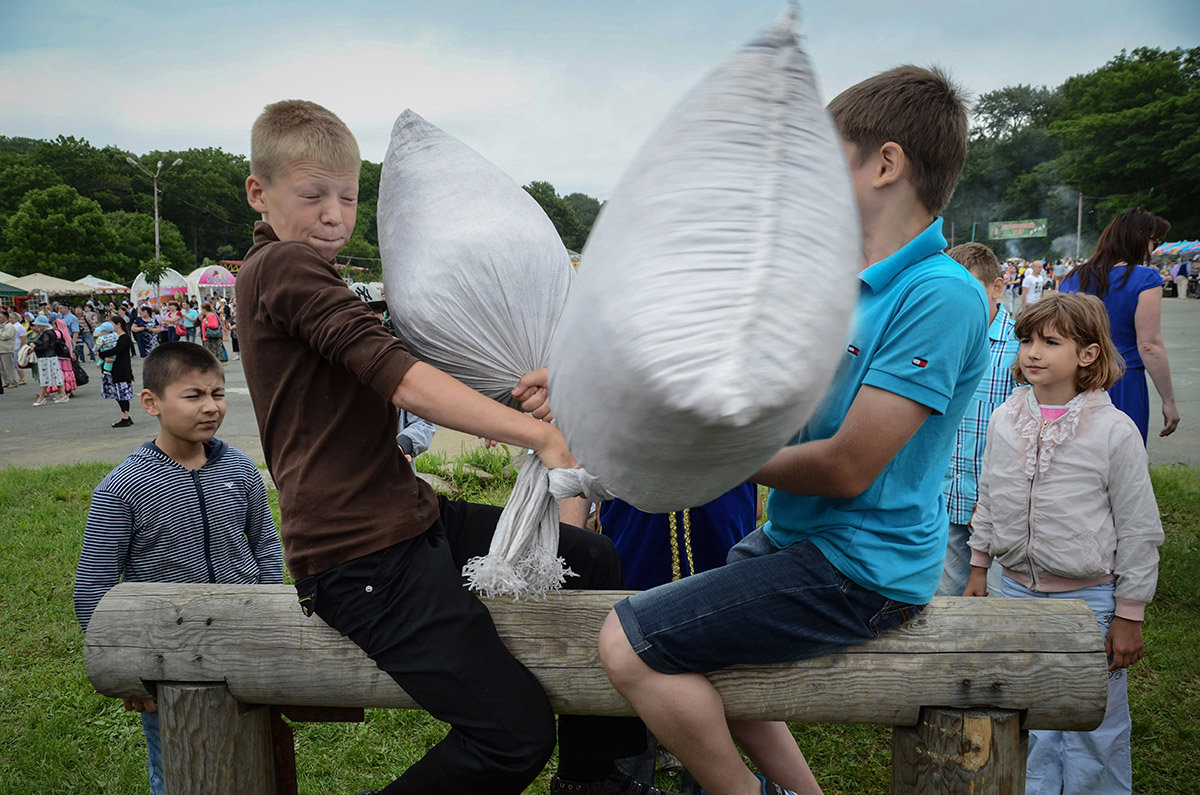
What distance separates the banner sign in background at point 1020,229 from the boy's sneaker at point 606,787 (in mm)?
69488

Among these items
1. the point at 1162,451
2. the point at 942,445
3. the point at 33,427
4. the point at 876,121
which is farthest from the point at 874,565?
the point at 33,427

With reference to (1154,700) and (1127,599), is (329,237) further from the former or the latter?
(1154,700)

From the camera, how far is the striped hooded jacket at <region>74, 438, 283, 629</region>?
2562 millimetres

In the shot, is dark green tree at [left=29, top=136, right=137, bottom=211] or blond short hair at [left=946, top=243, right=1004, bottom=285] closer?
blond short hair at [left=946, top=243, right=1004, bottom=285]

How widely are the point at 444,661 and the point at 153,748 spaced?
149cm

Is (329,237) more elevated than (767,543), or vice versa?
(329,237)

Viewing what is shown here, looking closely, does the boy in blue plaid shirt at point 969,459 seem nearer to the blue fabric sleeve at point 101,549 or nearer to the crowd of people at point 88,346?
the blue fabric sleeve at point 101,549

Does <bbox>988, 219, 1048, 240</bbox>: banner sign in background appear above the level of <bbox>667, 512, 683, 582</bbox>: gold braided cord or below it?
above

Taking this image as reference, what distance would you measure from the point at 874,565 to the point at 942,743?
529 millimetres

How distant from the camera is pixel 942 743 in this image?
5.93 ft

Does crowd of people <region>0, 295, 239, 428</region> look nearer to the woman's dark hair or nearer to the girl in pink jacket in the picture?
the girl in pink jacket

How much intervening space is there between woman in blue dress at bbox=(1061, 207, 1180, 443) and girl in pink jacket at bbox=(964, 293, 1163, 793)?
1.32 meters

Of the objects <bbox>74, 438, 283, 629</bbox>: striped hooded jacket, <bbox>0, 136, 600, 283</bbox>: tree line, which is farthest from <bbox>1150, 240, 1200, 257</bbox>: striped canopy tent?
<bbox>74, 438, 283, 629</bbox>: striped hooded jacket

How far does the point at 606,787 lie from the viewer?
6.75 feet
